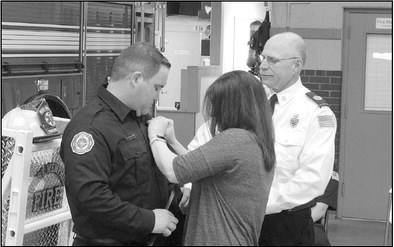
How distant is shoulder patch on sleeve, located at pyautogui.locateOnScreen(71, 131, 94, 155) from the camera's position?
3001 millimetres

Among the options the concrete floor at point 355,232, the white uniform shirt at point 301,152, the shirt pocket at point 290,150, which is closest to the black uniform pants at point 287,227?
the white uniform shirt at point 301,152

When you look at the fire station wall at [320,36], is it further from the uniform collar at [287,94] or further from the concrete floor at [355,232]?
the uniform collar at [287,94]

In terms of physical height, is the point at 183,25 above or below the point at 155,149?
above

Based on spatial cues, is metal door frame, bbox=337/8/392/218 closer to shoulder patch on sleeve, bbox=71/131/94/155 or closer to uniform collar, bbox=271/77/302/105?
uniform collar, bbox=271/77/302/105

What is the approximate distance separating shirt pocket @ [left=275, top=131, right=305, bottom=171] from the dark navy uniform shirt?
867 mm

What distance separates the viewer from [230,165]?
2.98 meters

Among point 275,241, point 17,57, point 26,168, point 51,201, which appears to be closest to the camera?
point 26,168

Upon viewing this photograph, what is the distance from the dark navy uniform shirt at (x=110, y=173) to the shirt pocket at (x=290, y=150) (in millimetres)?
867

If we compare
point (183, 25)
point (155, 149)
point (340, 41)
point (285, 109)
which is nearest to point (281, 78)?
→ point (285, 109)

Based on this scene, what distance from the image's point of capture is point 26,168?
11.7 ft

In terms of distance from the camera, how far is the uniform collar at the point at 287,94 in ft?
13.5

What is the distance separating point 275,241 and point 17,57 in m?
2.81

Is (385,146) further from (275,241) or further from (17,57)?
(275,241)

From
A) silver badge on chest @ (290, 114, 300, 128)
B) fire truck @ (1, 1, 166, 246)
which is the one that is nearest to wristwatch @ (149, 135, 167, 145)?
fire truck @ (1, 1, 166, 246)
